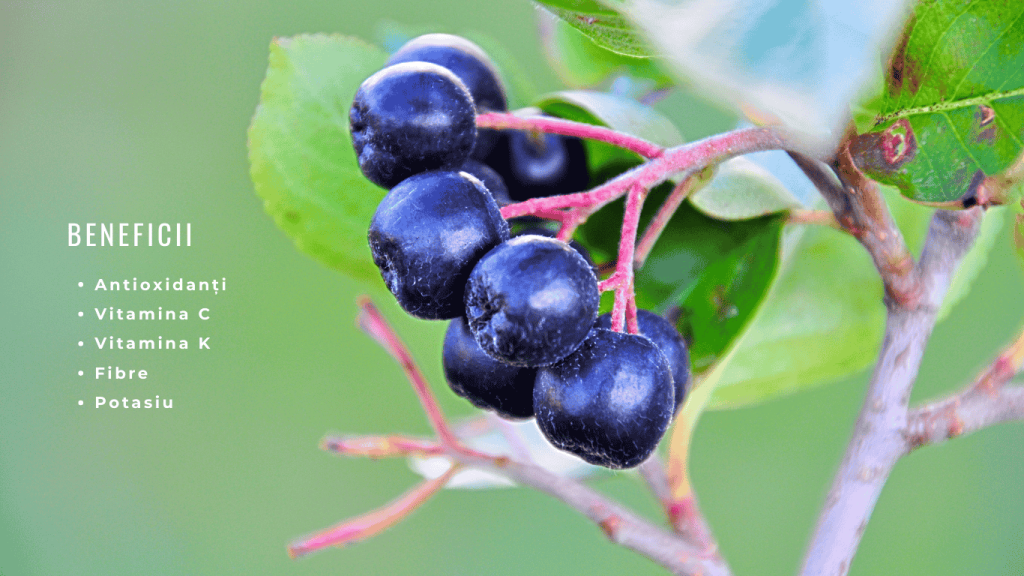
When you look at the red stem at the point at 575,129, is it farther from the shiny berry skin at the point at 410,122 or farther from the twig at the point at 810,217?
the twig at the point at 810,217

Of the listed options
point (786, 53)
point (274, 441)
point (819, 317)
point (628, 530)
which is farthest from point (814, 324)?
point (274, 441)

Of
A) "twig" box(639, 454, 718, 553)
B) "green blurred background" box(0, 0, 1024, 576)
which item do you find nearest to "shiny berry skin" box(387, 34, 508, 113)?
"twig" box(639, 454, 718, 553)

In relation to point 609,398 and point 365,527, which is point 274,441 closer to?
point 365,527

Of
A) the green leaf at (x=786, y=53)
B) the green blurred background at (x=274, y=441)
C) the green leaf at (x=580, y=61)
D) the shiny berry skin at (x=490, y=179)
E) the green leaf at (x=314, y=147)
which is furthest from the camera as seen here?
the green blurred background at (x=274, y=441)

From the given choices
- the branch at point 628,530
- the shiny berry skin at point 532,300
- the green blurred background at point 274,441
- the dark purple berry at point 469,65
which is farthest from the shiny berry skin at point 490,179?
the green blurred background at point 274,441

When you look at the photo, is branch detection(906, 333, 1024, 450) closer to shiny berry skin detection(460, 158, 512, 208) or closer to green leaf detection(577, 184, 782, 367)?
green leaf detection(577, 184, 782, 367)

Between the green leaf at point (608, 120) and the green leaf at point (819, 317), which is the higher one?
the green leaf at point (608, 120)

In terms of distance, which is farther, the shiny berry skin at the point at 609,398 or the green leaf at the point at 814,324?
the green leaf at the point at 814,324
